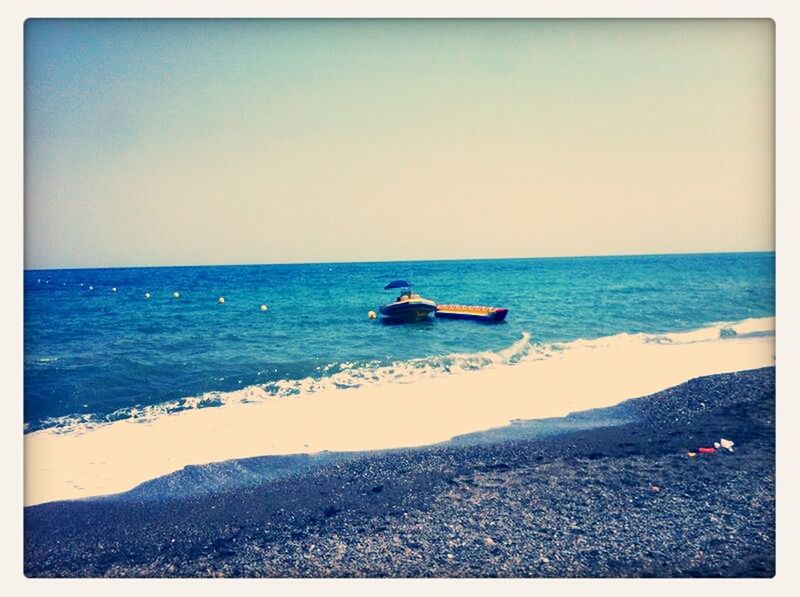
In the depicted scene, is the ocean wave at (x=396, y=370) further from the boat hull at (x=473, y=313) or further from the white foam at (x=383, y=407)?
the boat hull at (x=473, y=313)

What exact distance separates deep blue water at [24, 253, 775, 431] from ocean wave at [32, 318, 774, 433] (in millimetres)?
74

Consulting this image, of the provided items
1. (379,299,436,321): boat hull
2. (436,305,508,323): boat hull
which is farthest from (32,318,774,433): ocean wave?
(379,299,436,321): boat hull

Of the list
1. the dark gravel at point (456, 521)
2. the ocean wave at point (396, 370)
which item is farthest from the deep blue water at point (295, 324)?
the dark gravel at point (456, 521)

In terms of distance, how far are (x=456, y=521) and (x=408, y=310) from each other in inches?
198

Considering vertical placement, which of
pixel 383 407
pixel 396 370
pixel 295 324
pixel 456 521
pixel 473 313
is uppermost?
A: pixel 473 313

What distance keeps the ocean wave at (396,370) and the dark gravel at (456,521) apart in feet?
3.22

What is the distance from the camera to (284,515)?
3.71 metres

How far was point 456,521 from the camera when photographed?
11.8ft

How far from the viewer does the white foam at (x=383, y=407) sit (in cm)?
404

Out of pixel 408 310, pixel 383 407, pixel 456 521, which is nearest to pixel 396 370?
pixel 383 407

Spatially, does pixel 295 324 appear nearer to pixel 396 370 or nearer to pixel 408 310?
pixel 408 310
